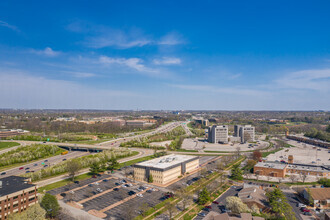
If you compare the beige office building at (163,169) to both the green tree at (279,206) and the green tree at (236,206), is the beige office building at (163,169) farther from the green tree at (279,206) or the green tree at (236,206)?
the green tree at (279,206)

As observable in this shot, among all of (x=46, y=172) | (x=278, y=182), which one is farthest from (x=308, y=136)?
(x=46, y=172)

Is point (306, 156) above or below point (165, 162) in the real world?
below

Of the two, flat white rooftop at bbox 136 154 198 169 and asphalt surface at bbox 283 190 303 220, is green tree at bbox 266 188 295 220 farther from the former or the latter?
flat white rooftop at bbox 136 154 198 169

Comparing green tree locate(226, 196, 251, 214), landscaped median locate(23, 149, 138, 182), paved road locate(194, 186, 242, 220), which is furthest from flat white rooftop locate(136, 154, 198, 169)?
green tree locate(226, 196, 251, 214)

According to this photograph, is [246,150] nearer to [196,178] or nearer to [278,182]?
[278,182]

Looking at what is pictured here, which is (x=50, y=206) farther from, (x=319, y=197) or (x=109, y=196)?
(x=319, y=197)

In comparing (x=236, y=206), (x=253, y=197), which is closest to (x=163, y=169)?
(x=236, y=206)
